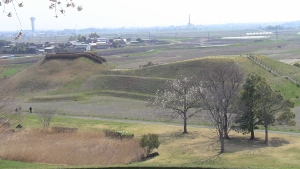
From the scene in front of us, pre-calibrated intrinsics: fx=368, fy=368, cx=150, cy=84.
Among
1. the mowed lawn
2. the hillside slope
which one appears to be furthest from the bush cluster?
the hillside slope

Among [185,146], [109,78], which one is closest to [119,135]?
[185,146]

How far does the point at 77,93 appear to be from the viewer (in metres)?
54.4

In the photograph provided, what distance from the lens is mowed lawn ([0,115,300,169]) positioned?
22.6 m

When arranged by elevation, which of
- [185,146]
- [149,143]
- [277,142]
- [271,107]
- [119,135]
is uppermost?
[271,107]

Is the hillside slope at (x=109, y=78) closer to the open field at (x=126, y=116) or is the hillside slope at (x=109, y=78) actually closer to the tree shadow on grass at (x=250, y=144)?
the open field at (x=126, y=116)

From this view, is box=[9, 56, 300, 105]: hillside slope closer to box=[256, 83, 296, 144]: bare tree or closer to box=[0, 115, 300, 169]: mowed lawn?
box=[0, 115, 300, 169]: mowed lawn

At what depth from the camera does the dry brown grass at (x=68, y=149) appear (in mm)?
21948

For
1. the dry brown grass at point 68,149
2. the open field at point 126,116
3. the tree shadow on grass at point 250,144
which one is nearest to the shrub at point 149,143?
the dry brown grass at point 68,149

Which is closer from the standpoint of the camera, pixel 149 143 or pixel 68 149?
pixel 68 149

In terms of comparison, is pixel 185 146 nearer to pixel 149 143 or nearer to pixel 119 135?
pixel 149 143

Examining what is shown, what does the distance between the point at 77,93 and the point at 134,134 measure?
79.6 ft

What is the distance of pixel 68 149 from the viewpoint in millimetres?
25000

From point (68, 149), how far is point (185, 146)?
9.14 meters

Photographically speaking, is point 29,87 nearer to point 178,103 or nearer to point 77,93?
point 77,93
